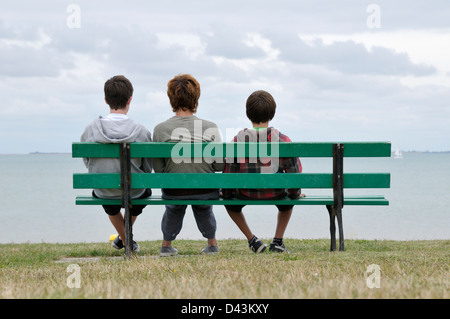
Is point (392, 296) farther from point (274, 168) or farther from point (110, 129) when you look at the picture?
point (110, 129)

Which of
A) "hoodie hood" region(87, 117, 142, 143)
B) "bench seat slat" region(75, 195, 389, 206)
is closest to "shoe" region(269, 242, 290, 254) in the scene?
"bench seat slat" region(75, 195, 389, 206)

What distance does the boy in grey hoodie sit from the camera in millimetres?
5367

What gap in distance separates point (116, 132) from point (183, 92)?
76cm

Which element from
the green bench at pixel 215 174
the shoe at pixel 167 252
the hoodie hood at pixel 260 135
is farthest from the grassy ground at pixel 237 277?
the hoodie hood at pixel 260 135

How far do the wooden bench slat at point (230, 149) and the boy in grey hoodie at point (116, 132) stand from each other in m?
0.13

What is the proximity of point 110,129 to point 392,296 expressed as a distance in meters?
3.15

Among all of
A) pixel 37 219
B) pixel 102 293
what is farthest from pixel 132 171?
pixel 37 219

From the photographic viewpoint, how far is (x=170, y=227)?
18.2 feet

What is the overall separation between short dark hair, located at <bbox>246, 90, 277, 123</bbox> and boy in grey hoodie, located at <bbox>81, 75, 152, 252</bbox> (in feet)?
3.45

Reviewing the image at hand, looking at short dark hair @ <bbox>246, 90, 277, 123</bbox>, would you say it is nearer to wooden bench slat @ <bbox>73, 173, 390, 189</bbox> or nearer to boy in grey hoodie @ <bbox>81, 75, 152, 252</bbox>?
wooden bench slat @ <bbox>73, 173, 390, 189</bbox>

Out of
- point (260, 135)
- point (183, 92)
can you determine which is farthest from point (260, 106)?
point (183, 92)

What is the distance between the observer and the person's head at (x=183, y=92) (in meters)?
5.36
